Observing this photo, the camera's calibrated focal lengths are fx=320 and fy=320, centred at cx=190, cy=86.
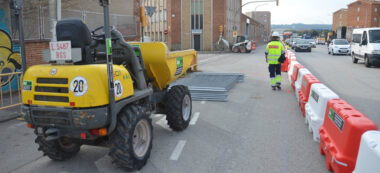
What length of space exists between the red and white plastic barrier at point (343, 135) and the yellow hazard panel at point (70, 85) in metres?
3.00

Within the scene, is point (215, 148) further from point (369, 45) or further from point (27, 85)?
point (369, 45)

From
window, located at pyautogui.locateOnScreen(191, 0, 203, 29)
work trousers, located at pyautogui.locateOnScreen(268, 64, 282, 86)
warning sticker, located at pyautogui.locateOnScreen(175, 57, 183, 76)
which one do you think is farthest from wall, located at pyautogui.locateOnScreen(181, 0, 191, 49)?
warning sticker, located at pyautogui.locateOnScreen(175, 57, 183, 76)

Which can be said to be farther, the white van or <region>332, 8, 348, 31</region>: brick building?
<region>332, 8, 348, 31</region>: brick building

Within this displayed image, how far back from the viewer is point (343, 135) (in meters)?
4.22

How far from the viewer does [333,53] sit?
3195 centimetres

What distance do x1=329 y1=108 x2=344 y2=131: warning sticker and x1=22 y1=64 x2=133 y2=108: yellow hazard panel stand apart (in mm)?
3033

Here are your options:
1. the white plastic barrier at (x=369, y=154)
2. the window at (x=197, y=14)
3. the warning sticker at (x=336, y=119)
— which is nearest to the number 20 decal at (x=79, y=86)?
the white plastic barrier at (x=369, y=154)

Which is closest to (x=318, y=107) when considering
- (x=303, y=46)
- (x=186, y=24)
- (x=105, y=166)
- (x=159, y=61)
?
(x=159, y=61)

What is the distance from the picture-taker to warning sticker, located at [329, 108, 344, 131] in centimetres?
439

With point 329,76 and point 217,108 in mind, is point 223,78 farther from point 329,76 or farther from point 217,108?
point 329,76

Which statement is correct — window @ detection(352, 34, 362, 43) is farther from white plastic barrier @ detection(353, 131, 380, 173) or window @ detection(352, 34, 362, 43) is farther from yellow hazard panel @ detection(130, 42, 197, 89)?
white plastic barrier @ detection(353, 131, 380, 173)

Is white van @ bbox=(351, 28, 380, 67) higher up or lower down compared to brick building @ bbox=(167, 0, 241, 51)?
lower down

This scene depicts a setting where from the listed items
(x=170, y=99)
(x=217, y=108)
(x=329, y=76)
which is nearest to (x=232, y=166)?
(x=170, y=99)

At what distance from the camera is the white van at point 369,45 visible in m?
19.0
